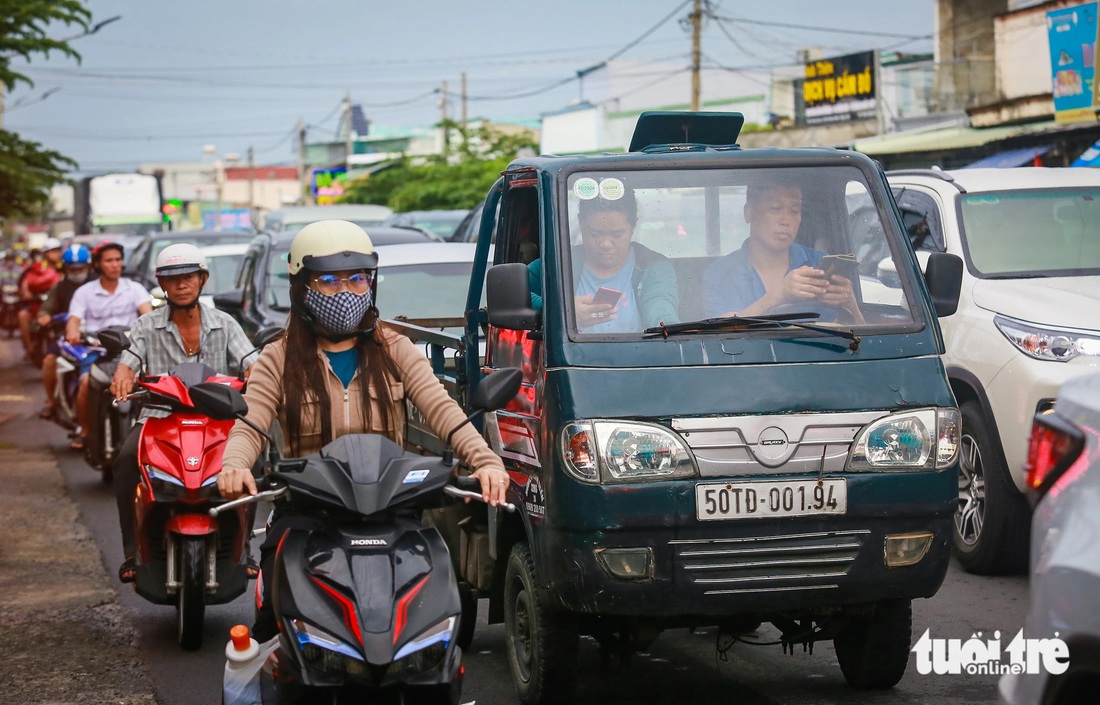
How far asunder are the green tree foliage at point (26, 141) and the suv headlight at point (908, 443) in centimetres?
1499

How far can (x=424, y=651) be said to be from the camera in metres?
3.82

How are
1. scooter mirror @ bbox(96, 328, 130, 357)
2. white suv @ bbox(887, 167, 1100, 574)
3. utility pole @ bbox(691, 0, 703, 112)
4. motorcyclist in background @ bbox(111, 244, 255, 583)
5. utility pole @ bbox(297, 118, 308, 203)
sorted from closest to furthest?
scooter mirror @ bbox(96, 328, 130, 357) → white suv @ bbox(887, 167, 1100, 574) → motorcyclist in background @ bbox(111, 244, 255, 583) → utility pole @ bbox(691, 0, 703, 112) → utility pole @ bbox(297, 118, 308, 203)

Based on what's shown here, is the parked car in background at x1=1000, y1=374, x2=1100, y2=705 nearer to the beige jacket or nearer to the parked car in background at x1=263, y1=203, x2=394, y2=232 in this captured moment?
the beige jacket

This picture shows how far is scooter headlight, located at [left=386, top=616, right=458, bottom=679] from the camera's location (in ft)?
12.4

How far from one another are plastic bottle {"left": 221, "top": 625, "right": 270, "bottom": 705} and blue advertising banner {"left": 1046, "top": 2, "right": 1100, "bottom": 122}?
1983 centimetres

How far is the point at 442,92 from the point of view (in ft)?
247

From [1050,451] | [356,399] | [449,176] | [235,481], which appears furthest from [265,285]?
[449,176]

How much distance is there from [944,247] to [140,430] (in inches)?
185

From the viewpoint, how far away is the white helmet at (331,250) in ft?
14.6

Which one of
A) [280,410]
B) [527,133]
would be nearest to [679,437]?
[280,410]

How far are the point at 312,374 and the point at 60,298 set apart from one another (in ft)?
38.3

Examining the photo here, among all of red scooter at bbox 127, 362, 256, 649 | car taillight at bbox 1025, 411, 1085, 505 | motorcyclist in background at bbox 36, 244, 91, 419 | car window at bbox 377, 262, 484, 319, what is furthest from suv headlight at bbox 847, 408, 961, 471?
motorcyclist in background at bbox 36, 244, 91, 419

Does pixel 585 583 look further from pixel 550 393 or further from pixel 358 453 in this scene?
pixel 358 453

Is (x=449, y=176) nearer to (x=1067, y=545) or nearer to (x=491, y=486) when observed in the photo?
(x=491, y=486)
